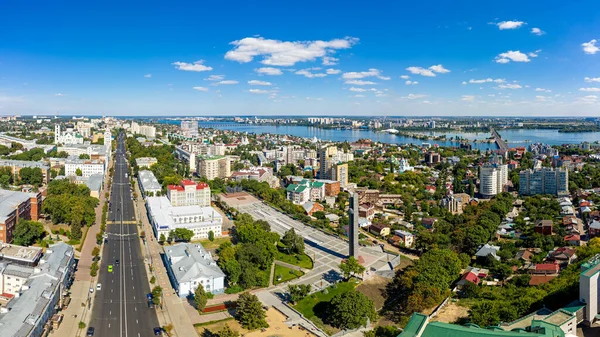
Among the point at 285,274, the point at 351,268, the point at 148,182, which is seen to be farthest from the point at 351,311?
the point at 148,182

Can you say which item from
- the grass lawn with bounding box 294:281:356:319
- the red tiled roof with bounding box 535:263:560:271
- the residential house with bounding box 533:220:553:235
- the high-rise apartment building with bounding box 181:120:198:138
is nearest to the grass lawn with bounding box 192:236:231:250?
the grass lawn with bounding box 294:281:356:319

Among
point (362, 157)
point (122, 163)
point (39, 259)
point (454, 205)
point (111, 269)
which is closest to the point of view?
point (39, 259)

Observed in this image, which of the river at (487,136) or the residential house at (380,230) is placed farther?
the river at (487,136)

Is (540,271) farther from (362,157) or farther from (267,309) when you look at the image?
(362,157)

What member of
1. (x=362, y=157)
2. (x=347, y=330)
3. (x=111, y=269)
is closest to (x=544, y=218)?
(x=347, y=330)

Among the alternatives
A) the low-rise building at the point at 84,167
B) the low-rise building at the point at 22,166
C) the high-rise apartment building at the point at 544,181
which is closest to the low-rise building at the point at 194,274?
the low-rise building at the point at 22,166

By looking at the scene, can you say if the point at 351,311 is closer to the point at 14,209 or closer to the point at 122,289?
the point at 122,289

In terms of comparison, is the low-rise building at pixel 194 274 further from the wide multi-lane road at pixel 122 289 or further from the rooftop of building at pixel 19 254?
the rooftop of building at pixel 19 254
